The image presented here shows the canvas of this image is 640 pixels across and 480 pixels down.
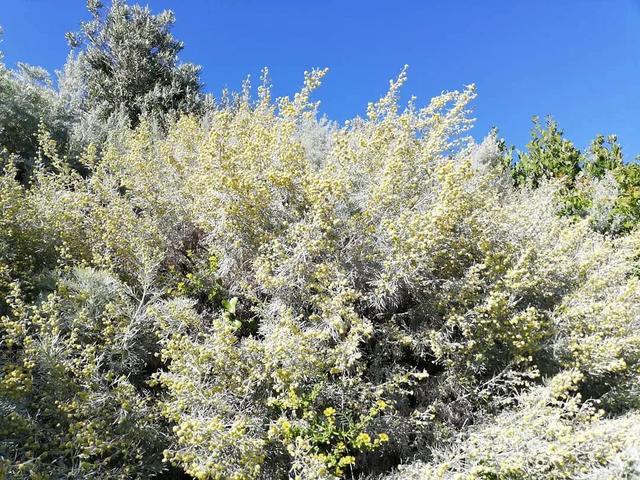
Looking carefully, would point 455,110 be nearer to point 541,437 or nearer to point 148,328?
point 541,437

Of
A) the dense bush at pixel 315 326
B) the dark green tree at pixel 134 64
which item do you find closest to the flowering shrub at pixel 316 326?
the dense bush at pixel 315 326

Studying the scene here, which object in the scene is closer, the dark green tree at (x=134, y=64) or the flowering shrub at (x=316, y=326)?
the flowering shrub at (x=316, y=326)

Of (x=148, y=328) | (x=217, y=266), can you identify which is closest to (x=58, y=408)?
(x=148, y=328)

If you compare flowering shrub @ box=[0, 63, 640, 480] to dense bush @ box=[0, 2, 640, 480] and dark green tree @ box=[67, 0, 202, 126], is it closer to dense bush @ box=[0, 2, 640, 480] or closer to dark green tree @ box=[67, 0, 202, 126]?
dense bush @ box=[0, 2, 640, 480]

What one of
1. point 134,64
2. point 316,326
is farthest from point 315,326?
point 134,64

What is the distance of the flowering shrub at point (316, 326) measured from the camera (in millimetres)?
2262

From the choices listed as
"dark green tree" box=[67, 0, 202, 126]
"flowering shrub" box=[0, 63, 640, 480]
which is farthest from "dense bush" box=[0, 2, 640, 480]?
"dark green tree" box=[67, 0, 202, 126]

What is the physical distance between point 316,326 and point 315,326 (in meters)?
0.01

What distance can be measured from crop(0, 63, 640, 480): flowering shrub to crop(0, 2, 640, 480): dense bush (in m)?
0.02

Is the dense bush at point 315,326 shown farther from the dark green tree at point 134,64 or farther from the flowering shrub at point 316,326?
the dark green tree at point 134,64

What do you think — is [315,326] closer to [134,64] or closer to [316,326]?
[316,326]

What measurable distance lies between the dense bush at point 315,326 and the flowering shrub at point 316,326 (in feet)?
0.06

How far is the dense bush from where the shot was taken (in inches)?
88.8

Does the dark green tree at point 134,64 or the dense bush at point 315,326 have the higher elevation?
the dark green tree at point 134,64
